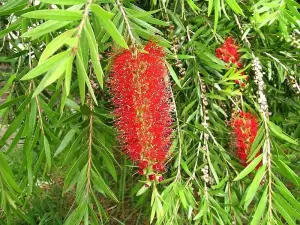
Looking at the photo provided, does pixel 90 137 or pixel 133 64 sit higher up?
pixel 133 64

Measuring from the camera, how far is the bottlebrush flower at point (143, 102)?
1.04 metres

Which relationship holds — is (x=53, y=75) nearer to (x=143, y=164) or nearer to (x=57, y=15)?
(x=57, y=15)

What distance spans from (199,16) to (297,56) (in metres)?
0.44

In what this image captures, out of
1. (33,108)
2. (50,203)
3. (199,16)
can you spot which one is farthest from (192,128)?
(50,203)

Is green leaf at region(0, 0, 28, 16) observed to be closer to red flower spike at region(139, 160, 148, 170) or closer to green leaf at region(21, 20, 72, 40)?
green leaf at region(21, 20, 72, 40)

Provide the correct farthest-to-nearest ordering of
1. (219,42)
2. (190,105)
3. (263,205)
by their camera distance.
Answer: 1. (219,42)
2. (190,105)
3. (263,205)

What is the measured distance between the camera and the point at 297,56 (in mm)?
1947

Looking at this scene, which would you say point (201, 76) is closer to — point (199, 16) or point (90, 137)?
point (199, 16)

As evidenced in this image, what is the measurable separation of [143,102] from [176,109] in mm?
674

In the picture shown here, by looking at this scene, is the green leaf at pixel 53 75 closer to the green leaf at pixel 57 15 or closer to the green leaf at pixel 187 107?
the green leaf at pixel 57 15

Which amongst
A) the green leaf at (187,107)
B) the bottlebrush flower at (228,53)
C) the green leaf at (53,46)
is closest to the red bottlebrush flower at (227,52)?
the bottlebrush flower at (228,53)

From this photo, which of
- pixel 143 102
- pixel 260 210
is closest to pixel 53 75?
pixel 143 102

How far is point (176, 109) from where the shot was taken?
1710mm

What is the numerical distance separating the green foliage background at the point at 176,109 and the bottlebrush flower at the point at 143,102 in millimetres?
49
